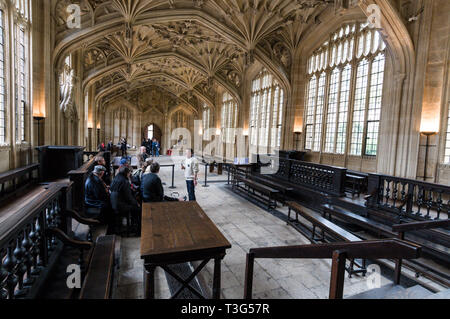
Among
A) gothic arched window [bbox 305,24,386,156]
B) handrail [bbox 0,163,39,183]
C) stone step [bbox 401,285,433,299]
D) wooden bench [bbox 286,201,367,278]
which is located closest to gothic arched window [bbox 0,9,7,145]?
handrail [bbox 0,163,39,183]

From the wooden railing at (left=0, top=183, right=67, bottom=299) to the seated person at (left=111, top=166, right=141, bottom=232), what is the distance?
53.8 inches

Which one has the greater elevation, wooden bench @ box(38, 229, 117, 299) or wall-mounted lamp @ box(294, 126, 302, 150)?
wall-mounted lamp @ box(294, 126, 302, 150)

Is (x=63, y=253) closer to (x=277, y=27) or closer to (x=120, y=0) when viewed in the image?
(x=120, y=0)

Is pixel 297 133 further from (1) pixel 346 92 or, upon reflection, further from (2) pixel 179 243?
(2) pixel 179 243

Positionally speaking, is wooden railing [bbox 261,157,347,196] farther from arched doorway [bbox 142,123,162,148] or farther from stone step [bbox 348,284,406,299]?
arched doorway [bbox 142,123,162,148]

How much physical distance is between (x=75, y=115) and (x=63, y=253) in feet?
35.4

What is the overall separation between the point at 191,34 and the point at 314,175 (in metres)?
10.2

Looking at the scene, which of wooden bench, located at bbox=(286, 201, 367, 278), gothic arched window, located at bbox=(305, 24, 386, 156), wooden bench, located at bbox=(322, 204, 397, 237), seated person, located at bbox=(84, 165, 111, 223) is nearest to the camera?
wooden bench, located at bbox=(286, 201, 367, 278)

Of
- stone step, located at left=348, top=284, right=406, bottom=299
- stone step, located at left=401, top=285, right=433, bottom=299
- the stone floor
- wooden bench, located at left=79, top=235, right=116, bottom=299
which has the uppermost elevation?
stone step, located at left=401, top=285, right=433, bottom=299

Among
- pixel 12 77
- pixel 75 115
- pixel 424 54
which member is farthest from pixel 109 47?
pixel 424 54

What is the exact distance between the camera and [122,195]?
423cm

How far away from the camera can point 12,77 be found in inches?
223

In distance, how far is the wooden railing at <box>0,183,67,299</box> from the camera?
1.60 meters

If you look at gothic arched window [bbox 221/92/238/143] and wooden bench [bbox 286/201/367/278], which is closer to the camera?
wooden bench [bbox 286/201/367/278]
